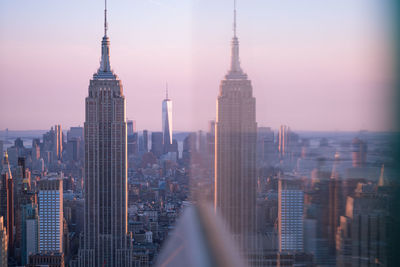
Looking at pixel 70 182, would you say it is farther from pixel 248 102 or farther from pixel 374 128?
pixel 374 128

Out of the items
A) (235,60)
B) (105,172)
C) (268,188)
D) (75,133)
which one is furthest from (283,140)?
(105,172)

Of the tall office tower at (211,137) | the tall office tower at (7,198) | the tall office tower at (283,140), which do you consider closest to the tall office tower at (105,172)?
the tall office tower at (7,198)

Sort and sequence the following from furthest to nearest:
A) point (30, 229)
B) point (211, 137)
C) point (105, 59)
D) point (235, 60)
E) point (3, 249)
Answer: point (105, 59) < point (30, 229) < point (3, 249) < point (211, 137) < point (235, 60)

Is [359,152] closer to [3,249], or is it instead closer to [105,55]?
[3,249]

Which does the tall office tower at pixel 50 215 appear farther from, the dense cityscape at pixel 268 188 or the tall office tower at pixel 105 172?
the tall office tower at pixel 105 172

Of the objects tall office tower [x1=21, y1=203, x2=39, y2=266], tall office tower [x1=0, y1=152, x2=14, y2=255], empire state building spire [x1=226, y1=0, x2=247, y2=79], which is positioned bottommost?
tall office tower [x1=21, y1=203, x2=39, y2=266]

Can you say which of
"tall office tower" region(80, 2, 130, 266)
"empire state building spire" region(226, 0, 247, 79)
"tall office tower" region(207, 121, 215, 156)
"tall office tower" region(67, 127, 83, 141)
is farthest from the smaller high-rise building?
"empire state building spire" region(226, 0, 247, 79)

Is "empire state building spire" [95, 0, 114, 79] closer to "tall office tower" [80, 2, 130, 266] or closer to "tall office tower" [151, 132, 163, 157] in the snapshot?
"tall office tower" [80, 2, 130, 266]
